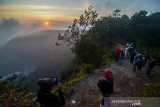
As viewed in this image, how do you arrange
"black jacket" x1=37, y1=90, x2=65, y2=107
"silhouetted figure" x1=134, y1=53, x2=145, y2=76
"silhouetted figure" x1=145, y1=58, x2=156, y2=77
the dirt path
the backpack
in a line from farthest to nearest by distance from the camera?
"silhouetted figure" x1=145, y1=58, x2=156, y2=77
"silhouetted figure" x1=134, y1=53, x2=145, y2=76
the dirt path
the backpack
"black jacket" x1=37, y1=90, x2=65, y2=107

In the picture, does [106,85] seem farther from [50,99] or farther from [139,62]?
[139,62]

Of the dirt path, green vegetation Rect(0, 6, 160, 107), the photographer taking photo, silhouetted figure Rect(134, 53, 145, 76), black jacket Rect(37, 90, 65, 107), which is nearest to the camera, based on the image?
the photographer taking photo

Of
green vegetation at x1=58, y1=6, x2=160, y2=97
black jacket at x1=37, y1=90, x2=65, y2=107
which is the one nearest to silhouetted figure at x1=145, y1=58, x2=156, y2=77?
green vegetation at x1=58, y1=6, x2=160, y2=97

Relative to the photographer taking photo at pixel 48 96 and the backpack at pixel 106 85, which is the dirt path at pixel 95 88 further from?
the photographer taking photo at pixel 48 96

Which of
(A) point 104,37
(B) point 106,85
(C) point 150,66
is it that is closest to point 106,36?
(A) point 104,37

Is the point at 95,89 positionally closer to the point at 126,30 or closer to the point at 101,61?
the point at 101,61

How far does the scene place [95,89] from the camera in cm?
1962

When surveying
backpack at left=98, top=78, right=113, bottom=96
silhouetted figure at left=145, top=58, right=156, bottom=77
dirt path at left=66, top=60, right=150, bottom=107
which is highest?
backpack at left=98, top=78, right=113, bottom=96

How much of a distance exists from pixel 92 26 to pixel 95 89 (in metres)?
22.7

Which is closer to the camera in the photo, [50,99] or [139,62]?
[50,99]

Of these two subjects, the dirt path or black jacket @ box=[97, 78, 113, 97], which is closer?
black jacket @ box=[97, 78, 113, 97]

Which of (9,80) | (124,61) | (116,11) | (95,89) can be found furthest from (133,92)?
(116,11)

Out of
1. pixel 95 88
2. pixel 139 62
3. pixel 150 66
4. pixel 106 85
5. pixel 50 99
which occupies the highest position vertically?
pixel 50 99

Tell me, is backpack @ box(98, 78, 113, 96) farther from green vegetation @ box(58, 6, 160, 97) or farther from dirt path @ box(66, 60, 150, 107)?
green vegetation @ box(58, 6, 160, 97)
